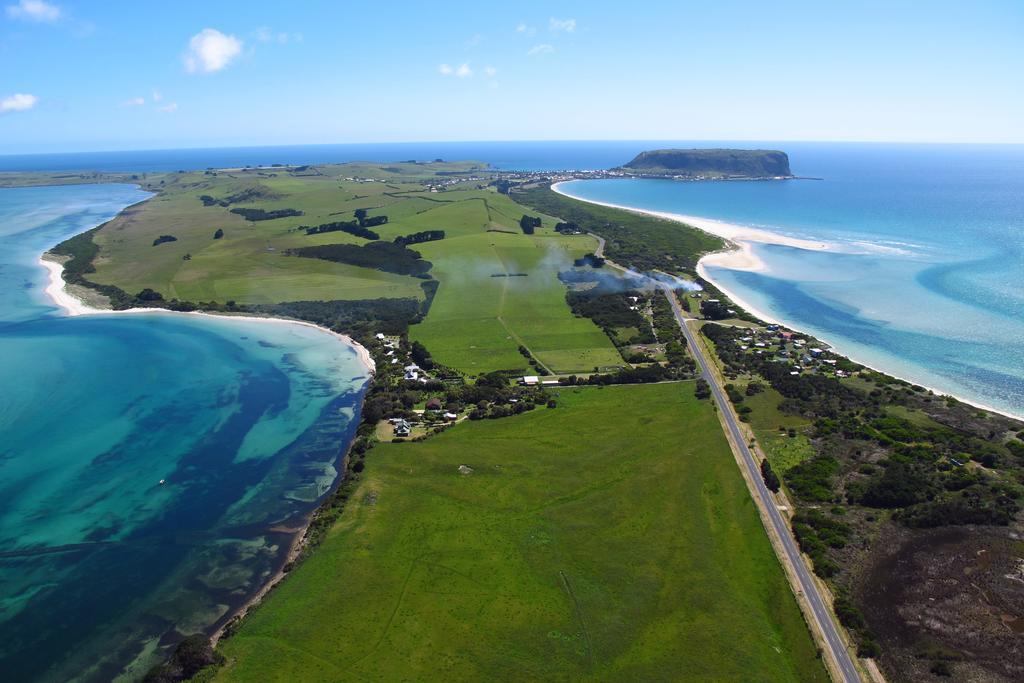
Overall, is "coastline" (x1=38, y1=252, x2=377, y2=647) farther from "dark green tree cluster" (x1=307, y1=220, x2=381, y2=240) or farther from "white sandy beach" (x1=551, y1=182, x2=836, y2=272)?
"white sandy beach" (x1=551, y1=182, x2=836, y2=272)

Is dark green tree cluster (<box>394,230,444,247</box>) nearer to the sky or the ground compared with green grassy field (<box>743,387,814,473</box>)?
nearer to the sky

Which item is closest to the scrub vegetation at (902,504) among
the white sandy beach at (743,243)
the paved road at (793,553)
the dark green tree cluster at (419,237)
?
the paved road at (793,553)

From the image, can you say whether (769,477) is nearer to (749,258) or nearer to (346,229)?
(749,258)

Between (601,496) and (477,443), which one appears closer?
(601,496)

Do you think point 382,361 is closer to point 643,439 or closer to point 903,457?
point 643,439

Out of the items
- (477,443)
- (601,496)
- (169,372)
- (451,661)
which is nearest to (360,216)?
(169,372)

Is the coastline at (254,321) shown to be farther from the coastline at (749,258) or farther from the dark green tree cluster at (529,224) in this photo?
the dark green tree cluster at (529,224)

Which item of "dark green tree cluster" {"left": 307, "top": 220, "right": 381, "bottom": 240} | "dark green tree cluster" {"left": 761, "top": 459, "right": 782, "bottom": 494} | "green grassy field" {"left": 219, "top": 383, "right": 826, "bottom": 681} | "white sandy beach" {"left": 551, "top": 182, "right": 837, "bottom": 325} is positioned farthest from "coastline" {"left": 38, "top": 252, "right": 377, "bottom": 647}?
"white sandy beach" {"left": 551, "top": 182, "right": 837, "bottom": 325}
